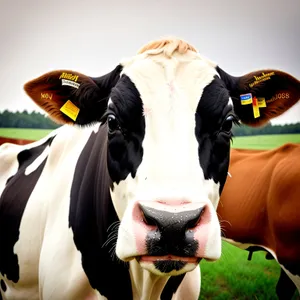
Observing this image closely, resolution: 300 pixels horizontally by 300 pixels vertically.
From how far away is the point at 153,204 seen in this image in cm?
117

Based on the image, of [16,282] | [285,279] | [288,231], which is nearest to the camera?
[16,282]

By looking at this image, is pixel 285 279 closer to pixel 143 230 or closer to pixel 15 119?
pixel 143 230

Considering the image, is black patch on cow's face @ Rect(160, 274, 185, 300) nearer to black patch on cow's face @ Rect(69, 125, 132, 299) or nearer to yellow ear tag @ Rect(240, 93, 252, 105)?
black patch on cow's face @ Rect(69, 125, 132, 299)

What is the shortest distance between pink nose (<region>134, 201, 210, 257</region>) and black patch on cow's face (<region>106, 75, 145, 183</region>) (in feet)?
0.93

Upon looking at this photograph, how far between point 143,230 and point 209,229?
213 millimetres

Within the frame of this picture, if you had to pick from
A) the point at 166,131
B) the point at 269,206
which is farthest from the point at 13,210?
the point at 269,206

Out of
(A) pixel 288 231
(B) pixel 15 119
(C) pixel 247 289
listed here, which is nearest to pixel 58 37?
(B) pixel 15 119

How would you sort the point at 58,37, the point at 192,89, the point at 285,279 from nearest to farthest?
1. the point at 192,89
2. the point at 285,279
3. the point at 58,37

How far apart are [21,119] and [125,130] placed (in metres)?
3.35

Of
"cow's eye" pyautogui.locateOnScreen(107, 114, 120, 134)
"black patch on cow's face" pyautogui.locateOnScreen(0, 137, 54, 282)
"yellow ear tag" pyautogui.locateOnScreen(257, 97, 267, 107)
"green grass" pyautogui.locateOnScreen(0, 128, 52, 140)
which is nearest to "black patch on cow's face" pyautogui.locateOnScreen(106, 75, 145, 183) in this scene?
"cow's eye" pyautogui.locateOnScreen(107, 114, 120, 134)

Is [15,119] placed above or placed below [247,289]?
above

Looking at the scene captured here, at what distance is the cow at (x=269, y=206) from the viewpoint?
9.72 ft

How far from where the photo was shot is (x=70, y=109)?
191 cm

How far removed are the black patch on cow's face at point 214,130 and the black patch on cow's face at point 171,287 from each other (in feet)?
1.99
